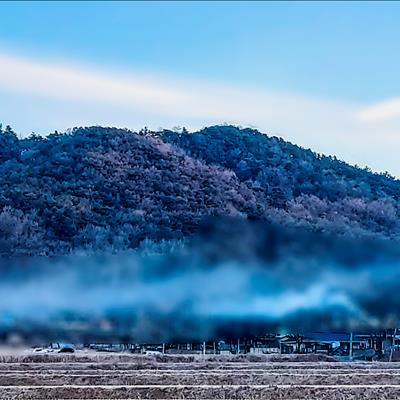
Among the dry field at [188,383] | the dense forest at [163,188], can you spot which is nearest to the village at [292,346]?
the dense forest at [163,188]

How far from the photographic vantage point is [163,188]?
59.4m

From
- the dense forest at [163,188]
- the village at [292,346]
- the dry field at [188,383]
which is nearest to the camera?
the dry field at [188,383]

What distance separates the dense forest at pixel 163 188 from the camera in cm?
4706

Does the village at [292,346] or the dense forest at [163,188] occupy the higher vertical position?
the dense forest at [163,188]

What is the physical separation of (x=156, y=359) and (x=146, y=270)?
175 inches

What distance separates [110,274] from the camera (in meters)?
32.1

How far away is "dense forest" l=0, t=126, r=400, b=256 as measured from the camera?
47062mm

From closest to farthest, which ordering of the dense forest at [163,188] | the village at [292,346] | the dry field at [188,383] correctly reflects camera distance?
the dry field at [188,383] → the village at [292,346] → the dense forest at [163,188]

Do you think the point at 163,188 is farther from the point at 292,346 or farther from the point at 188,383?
the point at 188,383

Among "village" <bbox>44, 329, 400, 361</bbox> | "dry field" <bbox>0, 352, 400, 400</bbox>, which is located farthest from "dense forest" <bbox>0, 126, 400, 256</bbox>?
"dry field" <bbox>0, 352, 400, 400</bbox>

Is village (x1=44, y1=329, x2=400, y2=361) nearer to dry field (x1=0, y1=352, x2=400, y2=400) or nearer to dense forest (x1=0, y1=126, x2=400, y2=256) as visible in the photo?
dense forest (x1=0, y1=126, x2=400, y2=256)

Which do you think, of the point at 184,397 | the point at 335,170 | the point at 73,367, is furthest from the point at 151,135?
the point at 184,397

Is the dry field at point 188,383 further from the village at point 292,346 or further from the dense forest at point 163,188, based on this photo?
the dense forest at point 163,188

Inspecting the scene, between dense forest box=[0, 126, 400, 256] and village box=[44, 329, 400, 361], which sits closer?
village box=[44, 329, 400, 361]
